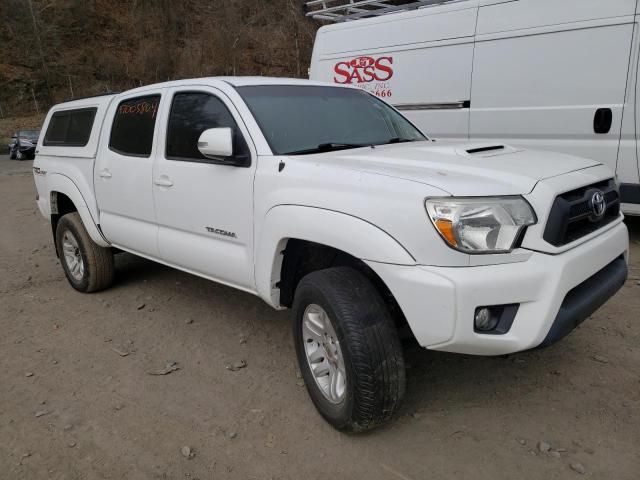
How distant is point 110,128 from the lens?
14.6 feet

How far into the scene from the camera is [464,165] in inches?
105

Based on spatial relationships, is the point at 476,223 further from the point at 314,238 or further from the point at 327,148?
the point at 327,148

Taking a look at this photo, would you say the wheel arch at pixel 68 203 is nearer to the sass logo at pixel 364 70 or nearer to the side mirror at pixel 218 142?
the side mirror at pixel 218 142

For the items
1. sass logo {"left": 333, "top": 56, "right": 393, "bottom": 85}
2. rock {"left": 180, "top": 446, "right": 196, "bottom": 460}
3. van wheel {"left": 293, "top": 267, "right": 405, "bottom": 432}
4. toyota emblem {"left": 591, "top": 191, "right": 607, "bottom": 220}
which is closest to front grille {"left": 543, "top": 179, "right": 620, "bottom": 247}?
toyota emblem {"left": 591, "top": 191, "right": 607, "bottom": 220}

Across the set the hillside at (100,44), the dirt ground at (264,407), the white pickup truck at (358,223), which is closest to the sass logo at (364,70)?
the white pickup truck at (358,223)

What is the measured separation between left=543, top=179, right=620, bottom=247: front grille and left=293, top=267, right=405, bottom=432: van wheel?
840mm

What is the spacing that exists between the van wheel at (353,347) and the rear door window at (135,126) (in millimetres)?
1910

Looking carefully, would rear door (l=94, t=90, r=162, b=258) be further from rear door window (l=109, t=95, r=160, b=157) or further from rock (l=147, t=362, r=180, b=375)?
rock (l=147, t=362, r=180, b=375)

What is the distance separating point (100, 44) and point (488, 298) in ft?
151

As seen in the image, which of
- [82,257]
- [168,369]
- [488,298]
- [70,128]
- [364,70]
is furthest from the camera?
[364,70]

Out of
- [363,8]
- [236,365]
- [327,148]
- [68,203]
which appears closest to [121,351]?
[236,365]

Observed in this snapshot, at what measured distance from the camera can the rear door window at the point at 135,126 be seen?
13.0 ft

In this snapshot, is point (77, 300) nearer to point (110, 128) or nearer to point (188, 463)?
point (110, 128)

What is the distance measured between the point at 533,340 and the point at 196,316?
111 inches
